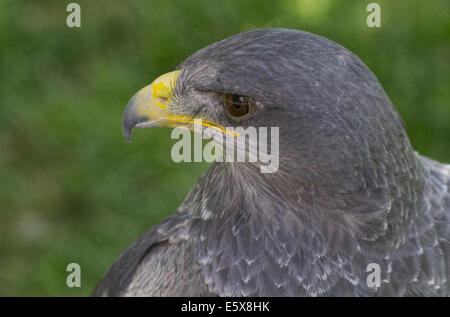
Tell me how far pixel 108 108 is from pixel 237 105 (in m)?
3.63

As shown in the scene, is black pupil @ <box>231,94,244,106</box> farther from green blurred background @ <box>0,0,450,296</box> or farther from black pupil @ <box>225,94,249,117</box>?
green blurred background @ <box>0,0,450,296</box>

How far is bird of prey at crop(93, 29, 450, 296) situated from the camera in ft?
9.37

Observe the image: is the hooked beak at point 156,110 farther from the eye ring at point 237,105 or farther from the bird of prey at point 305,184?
the eye ring at point 237,105

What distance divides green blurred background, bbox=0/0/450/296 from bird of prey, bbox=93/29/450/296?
8.97 ft

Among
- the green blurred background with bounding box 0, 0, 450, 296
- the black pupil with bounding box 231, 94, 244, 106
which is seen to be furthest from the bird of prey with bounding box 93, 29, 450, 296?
the green blurred background with bounding box 0, 0, 450, 296

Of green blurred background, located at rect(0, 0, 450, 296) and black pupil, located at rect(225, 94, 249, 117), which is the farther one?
green blurred background, located at rect(0, 0, 450, 296)

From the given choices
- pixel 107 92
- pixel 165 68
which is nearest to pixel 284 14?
pixel 165 68

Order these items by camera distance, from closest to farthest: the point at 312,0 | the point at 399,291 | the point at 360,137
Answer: the point at 360,137
the point at 399,291
the point at 312,0

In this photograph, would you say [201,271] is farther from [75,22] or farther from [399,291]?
[75,22]

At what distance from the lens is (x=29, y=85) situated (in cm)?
670

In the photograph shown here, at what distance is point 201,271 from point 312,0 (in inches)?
150

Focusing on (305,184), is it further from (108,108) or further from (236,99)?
(108,108)

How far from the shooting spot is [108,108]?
21.0ft

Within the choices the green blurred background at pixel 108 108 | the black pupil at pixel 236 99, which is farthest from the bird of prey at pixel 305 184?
the green blurred background at pixel 108 108
